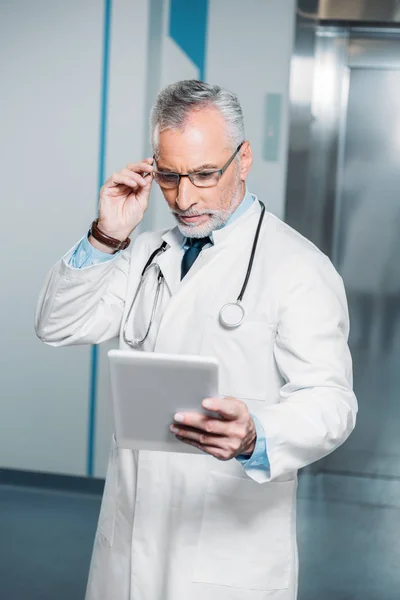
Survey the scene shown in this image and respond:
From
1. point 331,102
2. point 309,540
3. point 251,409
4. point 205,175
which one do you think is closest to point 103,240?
point 205,175

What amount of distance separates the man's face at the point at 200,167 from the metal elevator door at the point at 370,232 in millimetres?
2269

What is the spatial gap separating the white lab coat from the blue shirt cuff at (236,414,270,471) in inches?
4.0

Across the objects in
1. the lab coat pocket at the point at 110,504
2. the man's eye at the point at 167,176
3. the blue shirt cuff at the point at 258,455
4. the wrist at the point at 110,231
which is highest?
the man's eye at the point at 167,176

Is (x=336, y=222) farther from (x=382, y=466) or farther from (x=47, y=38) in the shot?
(x=47, y=38)

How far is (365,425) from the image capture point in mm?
3850

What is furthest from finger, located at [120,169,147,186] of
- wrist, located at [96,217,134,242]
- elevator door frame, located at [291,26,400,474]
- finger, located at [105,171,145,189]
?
elevator door frame, located at [291,26,400,474]

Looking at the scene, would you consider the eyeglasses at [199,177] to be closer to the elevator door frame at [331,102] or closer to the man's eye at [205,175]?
the man's eye at [205,175]

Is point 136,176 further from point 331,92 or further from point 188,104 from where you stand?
point 331,92

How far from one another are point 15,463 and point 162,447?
8.45 ft

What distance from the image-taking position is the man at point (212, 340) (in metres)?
1.41

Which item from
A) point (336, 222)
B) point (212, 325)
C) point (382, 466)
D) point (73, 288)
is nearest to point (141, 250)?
point (73, 288)

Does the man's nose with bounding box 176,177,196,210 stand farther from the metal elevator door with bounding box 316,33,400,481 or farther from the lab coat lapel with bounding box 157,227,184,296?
the metal elevator door with bounding box 316,33,400,481

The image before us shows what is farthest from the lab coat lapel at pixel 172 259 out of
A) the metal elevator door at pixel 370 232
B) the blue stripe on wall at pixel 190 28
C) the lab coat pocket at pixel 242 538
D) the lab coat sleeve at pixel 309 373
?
the metal elevator door at pixel 370 232

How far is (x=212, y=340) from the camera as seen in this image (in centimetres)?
148
